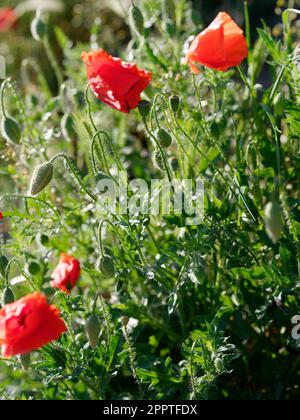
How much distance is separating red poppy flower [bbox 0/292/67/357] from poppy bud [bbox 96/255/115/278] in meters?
0.17

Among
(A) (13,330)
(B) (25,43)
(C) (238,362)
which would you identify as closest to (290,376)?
(C) (238,362)

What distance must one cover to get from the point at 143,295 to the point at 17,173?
1.72 ft

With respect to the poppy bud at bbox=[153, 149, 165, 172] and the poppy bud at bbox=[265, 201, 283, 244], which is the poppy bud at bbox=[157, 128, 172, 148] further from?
the poppy bud at bbox=[265, 201, 283, 244]

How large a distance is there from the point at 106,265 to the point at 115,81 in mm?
381

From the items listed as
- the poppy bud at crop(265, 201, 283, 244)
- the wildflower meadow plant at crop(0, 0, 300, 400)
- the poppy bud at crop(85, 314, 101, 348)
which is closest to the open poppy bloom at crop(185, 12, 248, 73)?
the wildflower meadow plant at crop(0, 0, 300, 400)

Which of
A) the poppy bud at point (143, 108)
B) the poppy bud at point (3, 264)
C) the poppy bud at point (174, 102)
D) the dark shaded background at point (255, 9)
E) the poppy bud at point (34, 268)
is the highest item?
the poppy bud at point (174, 102)

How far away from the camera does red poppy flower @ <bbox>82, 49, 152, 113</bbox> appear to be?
150cm

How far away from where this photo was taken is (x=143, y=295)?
5.98 feet

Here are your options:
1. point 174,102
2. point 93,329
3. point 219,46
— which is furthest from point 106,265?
point 219,46

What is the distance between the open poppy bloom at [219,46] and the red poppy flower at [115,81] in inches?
4.9

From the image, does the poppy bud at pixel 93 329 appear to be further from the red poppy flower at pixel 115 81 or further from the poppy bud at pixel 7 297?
the red poppy flower at pixel 115 81

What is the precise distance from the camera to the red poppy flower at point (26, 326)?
131 centimetres

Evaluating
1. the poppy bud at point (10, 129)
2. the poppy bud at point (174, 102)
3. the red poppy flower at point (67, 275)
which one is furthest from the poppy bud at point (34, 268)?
the poppy bud at point (174, 102)

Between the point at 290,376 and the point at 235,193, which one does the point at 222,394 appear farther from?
the point at 235,193
